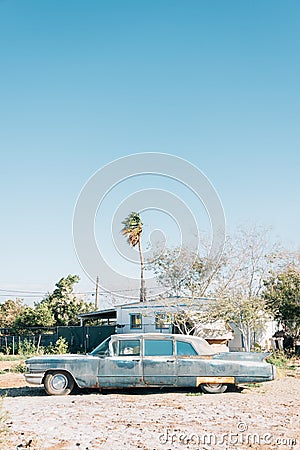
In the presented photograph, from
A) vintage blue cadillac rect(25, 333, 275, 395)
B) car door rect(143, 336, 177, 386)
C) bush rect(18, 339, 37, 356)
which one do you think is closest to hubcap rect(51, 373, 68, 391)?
vintage blue cadillac rect(25, 333, 275, 395)

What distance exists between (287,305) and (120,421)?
16957 millimetres

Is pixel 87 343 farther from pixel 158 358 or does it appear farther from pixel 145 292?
pixel 158 358

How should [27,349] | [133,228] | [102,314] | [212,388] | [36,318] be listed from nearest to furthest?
[212,388], [27,349], [102,314], [36,318], [133,228]

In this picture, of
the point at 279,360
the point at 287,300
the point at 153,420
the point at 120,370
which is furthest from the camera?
the point at 287,300

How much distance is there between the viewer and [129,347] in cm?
1166

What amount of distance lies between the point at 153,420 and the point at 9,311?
123 ft

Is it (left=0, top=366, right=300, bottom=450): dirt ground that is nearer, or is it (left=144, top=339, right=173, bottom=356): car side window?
(left=0, top=366, right=300, bottom=450): dirt ground

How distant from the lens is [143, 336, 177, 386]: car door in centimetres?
1135

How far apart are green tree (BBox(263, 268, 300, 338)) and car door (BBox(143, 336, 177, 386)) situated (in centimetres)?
1323

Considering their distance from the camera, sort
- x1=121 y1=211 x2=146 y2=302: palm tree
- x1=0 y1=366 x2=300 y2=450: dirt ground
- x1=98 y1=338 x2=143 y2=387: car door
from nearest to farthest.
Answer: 1. x1=0 y1=366 x2=300 y2=450: dirt ground
2. x1=98 y1=338 x2=143 y2=387: car door
3. x1=121 y1=211 x2=146 y2=302: palm tree

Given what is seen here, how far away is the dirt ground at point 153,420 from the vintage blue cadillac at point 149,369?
0.29 meters

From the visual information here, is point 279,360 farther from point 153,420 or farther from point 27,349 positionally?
point 27,349

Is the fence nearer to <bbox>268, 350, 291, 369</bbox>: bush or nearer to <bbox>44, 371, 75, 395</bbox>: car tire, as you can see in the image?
<bbox>268, 350, 291, 369</bbox>: bush

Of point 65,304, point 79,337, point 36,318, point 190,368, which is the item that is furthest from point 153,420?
point 65,304
